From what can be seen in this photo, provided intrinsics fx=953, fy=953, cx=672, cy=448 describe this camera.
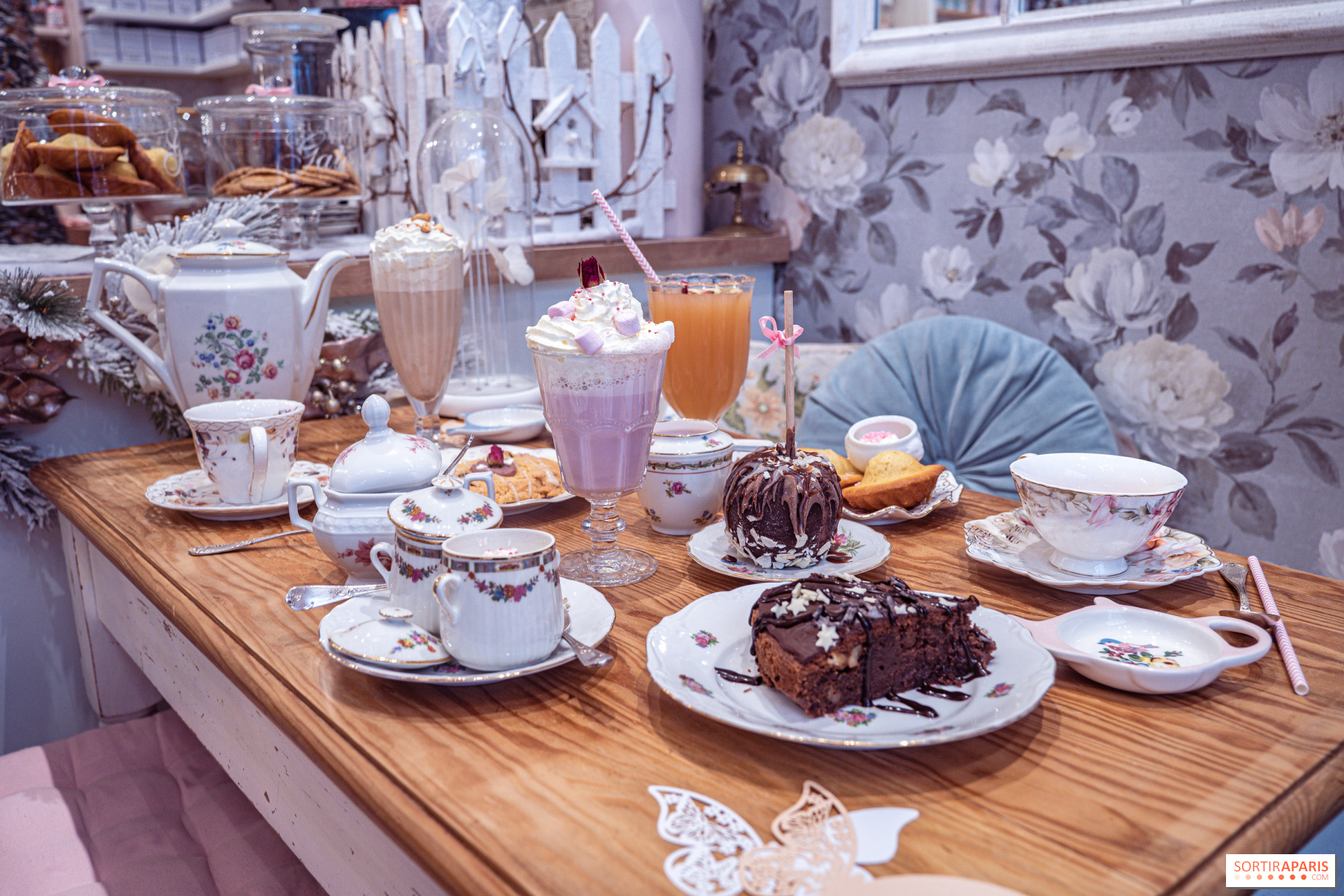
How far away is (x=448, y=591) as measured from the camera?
2.28ft

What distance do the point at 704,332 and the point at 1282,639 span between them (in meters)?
0.71

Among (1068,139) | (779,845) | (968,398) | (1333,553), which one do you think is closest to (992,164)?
(1068,139)

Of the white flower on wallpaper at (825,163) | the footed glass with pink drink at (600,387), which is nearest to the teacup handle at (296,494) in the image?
the footed glass with pink drink at (600,387)

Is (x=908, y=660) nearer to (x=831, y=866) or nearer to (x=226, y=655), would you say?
(x=831, y=866)

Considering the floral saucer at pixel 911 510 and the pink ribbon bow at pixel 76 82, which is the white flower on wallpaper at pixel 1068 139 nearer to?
the floral saucer at pixel 911 510

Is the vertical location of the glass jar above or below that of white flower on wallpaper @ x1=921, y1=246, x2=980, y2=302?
above

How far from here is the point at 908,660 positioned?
69 centimetres

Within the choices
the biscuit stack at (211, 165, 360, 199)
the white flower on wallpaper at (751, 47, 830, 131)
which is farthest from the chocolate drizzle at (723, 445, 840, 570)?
the white flower on wallpaper at (751, 47, 830, 131)

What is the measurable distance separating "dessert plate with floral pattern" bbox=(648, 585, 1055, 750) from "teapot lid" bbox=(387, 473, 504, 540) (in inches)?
7.0

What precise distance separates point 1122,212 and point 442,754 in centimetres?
178

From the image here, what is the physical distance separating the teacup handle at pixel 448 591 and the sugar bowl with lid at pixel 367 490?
0.23 metres

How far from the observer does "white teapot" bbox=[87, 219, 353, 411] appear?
1299 mm

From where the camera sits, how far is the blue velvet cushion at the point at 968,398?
1854 millimetres

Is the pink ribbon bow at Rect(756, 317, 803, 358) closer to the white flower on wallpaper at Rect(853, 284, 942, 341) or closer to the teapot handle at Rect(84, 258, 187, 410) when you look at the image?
the teapot handle at Rect(84, 258, 187, 410)
